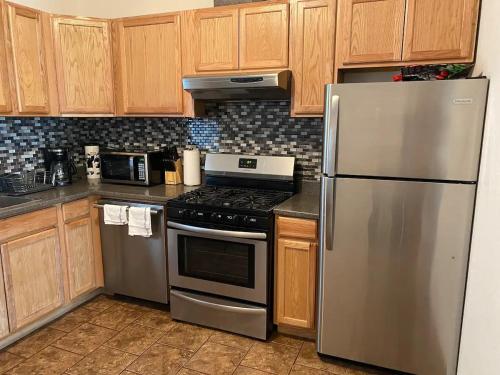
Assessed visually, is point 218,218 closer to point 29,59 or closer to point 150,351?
point 150,351

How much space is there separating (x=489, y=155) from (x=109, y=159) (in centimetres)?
262

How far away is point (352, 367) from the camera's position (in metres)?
2.09

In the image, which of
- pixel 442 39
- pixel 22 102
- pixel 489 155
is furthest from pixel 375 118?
pixel 22 102

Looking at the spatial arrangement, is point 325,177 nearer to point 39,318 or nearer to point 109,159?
point 109,159

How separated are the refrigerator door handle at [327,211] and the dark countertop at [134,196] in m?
0.16

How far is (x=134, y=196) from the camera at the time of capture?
2549 millimetres

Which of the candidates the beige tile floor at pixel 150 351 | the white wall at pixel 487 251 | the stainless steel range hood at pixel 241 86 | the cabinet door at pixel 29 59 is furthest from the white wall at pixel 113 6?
the beige tile floor at pixel 150 351

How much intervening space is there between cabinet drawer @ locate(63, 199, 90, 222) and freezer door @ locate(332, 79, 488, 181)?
1.91 m

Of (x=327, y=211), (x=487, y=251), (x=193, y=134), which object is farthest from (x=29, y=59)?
(x=487, y=251)

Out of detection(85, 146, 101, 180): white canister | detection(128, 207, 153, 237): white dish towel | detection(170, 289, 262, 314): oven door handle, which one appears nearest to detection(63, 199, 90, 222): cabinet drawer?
detection(128, 207, 153, 237): white dish towel

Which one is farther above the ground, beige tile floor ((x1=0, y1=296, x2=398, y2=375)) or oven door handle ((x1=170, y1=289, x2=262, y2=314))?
oven door handle ((x1=170, y1=289, x2=262, y2=314))

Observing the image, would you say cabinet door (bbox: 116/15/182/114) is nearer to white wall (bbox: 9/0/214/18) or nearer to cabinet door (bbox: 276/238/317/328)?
white wall (bbox: 9/0/214/18)

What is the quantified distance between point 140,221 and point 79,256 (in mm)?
588

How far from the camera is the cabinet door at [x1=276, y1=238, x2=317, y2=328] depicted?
7.11ft
